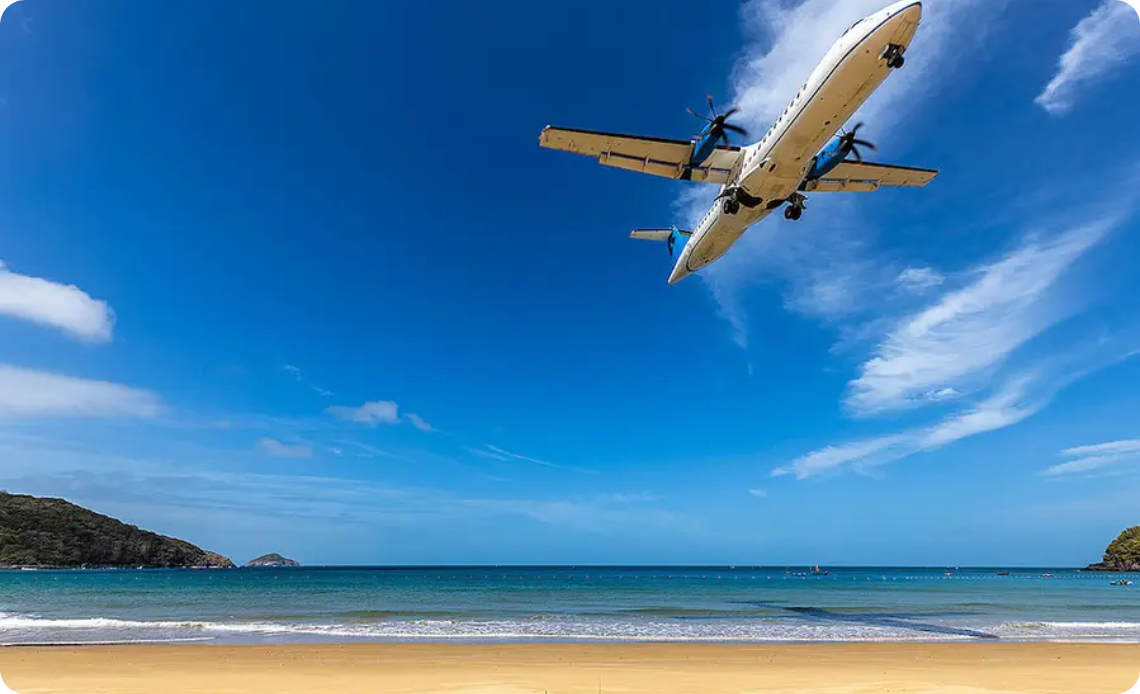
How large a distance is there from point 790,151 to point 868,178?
7255 millimetres

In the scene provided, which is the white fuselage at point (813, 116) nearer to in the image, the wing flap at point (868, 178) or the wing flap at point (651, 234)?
the wing flap at point (868, 178)

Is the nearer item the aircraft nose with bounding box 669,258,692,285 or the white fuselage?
the white fuselage

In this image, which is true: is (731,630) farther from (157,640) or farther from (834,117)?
(157,640)

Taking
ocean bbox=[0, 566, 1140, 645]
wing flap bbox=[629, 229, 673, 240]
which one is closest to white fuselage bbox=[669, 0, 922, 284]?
wing flap bbox=[629, 229, 673, 240]

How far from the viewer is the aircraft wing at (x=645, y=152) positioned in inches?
716

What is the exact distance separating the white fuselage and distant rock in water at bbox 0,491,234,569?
429 feet

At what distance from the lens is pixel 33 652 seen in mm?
15281

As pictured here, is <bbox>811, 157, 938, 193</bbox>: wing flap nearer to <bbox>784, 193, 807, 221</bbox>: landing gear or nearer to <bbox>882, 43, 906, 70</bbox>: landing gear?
<bbox>784, 193, 807, 221</bbox>: landing gear

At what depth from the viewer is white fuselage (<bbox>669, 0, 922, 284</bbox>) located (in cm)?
1262

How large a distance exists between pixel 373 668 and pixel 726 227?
50.4 feet

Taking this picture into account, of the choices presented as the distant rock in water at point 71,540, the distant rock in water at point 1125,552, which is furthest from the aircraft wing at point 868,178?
the distant rock in water at point 71,540

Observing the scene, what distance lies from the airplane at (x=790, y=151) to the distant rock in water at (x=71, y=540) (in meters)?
129

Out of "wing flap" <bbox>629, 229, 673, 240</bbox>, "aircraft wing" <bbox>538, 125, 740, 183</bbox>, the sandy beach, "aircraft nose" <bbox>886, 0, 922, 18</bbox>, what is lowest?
the sandy beach

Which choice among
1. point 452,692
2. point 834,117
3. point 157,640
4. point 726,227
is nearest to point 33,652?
point 157,640
